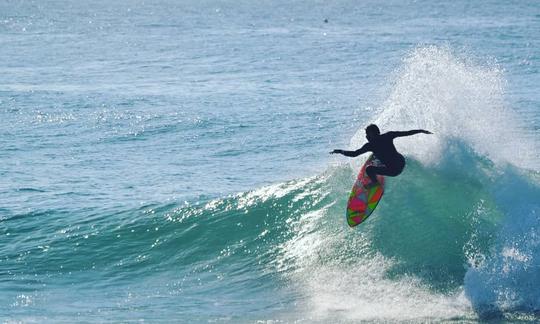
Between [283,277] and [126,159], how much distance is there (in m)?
11.0

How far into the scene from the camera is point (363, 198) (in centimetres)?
1426

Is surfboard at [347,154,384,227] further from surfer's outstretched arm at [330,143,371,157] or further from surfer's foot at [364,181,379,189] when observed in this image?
surfer's outstretched arm at [330,143,371,157]

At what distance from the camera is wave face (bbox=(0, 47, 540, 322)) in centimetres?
1280

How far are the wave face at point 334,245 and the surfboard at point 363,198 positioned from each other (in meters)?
0.68

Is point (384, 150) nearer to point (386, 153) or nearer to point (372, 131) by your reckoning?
point (386, 153)

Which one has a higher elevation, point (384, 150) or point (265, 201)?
point (384, 150)

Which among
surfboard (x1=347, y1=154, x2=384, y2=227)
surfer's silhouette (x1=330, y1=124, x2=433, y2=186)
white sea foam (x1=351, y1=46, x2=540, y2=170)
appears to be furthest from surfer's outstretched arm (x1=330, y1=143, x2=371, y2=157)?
white sea foam (x1=351, y1=46, x2=540, y2=170)

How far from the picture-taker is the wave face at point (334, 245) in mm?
12805

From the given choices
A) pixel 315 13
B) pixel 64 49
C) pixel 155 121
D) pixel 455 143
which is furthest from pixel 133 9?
pixel 455 143

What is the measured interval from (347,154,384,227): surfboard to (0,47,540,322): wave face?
2.22 feet

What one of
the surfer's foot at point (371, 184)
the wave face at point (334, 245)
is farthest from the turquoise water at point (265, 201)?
the surfer's foot at point (371, 184)

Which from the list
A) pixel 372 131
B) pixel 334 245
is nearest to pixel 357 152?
pixel 372 131

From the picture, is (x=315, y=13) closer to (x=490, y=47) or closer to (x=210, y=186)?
(x=490, y=47)

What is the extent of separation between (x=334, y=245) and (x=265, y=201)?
2719 millimetres
